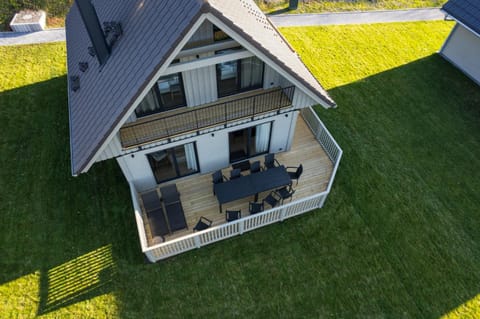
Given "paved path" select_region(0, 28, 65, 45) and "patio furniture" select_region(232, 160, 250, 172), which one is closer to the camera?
"patio furniture" select_region(232, 160, 250, 172)

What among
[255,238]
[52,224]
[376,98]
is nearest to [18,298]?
[52,224]

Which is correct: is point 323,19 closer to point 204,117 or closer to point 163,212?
point 204,117

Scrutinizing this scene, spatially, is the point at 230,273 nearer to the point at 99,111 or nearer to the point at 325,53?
the point at 99,111

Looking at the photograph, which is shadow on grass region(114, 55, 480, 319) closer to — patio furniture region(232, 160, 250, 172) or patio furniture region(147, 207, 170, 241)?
patio furniture region(147, 207, 170, 241)

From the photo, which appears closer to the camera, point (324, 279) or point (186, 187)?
point (324, 279)

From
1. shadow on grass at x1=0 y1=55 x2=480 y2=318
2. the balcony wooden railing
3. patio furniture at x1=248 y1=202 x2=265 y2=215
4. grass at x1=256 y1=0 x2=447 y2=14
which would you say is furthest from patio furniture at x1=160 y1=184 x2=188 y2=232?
grass at x1=256 y1=0 x2=447 y2=14
